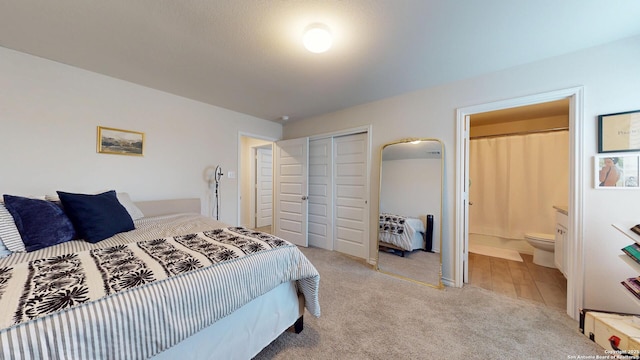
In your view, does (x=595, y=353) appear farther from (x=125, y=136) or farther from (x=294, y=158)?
(x=125, y=136)

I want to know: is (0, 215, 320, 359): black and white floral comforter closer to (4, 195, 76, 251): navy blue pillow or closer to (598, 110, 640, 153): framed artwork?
(4, 195, 76, 251): navy blue pillow

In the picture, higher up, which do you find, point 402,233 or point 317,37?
point 317,37

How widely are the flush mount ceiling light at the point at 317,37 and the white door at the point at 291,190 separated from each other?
2.22m

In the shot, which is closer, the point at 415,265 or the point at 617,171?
the point at 617,171

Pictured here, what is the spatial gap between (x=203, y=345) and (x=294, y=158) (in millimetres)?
3119

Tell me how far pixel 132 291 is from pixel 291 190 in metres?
3.12

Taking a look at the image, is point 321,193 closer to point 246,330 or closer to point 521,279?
point 246,330

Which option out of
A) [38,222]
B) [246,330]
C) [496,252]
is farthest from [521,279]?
[38,222]

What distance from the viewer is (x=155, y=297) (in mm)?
1004

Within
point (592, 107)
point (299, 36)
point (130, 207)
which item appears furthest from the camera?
point (130, 207)

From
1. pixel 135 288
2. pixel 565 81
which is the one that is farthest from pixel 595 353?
pixel 135 288

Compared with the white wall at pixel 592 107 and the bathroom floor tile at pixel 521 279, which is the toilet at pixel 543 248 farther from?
the white wall at pixel 592 107

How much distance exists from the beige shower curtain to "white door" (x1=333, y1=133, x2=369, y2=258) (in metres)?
2.22

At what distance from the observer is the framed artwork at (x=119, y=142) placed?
7.97 ft
